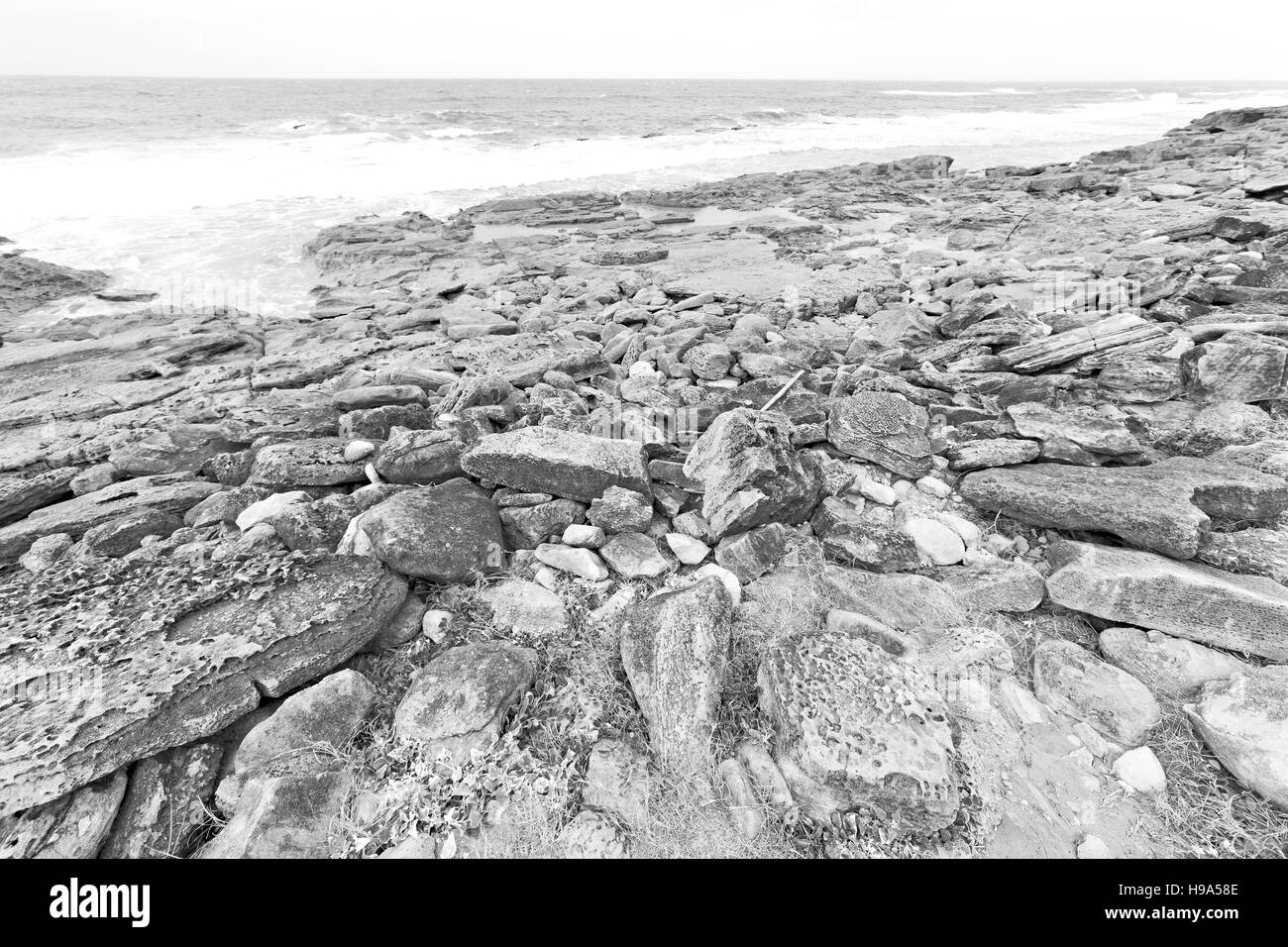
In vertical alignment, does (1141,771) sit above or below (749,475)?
below

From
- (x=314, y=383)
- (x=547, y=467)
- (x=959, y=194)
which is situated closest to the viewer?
(x=547, y=467)

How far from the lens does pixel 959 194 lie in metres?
14.4

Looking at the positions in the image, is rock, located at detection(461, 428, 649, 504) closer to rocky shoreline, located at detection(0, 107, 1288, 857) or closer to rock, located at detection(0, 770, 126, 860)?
rocky shoreline, located at detection(0, 107, 1288, 857)

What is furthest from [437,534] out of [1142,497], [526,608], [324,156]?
[324,156]

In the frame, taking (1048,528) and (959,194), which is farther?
(959,194)

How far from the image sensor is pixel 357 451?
12.0ft

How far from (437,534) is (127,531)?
1.86m

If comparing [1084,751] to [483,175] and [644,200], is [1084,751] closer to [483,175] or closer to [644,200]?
[644,200]

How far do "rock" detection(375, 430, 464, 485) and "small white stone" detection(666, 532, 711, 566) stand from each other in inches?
53.2

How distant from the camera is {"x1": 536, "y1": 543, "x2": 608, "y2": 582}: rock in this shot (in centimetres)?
290

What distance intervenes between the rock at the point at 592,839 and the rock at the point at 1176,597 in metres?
2.19

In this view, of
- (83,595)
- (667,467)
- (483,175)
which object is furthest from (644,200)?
(83,595)

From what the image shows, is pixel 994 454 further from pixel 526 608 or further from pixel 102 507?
pixel 102 507

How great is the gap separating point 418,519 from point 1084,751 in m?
2.99
